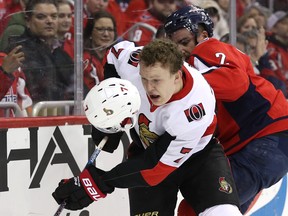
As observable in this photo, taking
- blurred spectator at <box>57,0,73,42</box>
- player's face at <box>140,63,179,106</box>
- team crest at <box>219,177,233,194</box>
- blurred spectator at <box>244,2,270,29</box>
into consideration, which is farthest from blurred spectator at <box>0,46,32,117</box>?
blurred spectator at <box>244,2,270,29</box>

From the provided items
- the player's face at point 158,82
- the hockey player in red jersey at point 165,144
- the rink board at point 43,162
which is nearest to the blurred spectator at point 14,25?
the rink board at point 43,162

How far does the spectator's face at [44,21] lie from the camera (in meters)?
3.93

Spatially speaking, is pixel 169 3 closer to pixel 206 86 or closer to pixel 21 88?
pixel 21 88

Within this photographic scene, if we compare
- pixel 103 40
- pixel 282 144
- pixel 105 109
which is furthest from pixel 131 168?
pixel 103 40

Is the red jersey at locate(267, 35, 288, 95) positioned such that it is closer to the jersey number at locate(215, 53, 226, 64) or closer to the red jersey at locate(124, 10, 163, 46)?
the red jersey at locate(124, 10, 163, 46)

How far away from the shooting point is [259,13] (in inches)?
203

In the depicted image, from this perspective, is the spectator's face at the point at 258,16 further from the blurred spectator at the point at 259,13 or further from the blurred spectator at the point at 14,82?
the blurred spectator at the point at 14,82

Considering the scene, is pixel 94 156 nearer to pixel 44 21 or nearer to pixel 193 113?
pixel 193 113

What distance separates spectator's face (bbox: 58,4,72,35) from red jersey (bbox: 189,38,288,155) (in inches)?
32.9

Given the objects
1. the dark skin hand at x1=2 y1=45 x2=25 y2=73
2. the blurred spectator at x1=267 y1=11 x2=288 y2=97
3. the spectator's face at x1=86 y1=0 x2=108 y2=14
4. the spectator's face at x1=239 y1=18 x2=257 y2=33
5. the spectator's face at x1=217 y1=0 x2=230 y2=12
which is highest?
the spectator's face at x1=86 y1=0 x2=108 y2=14

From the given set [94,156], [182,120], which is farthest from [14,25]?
[182,120]

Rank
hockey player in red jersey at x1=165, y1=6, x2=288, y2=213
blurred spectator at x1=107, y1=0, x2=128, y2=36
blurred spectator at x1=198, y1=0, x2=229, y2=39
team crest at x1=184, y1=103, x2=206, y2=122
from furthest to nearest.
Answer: blurred spectator at x1=198, y1=0, x2=229, y2=39 < blurred spectator at x1=107, y1=0, x2=128, y2=36 < hockey player in red jersey at x1=165, y1=6, x2=288, y2=213 < team crest at x1=184, y1=103, x2=206, y2=122

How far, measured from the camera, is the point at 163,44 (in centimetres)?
309

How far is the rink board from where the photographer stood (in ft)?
12.3
